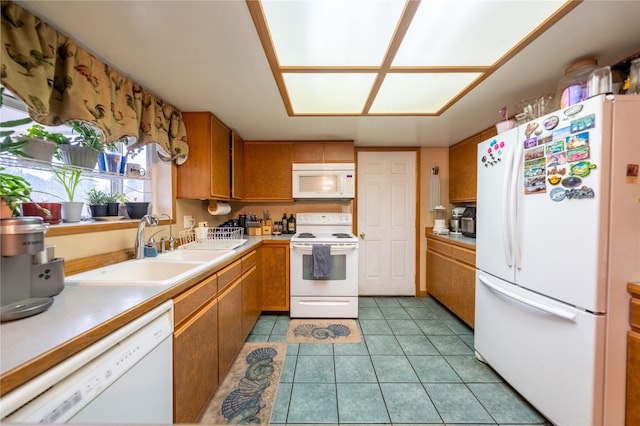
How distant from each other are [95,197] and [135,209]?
221 millimetres

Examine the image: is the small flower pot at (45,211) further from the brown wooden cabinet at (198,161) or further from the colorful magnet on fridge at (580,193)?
the colorful magnet on fridge at (580,193)

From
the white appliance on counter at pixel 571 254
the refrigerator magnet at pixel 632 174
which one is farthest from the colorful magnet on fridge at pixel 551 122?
the refrigerator magnet at pixel 632 174

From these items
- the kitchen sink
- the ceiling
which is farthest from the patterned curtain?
the kitchen sink

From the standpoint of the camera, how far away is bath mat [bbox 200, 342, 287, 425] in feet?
4.52

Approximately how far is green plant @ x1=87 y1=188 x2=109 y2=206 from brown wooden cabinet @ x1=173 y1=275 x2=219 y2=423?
33.8 inches

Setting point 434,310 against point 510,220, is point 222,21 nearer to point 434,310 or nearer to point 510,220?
point 510,220

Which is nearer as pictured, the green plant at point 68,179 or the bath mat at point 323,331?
the green plant at point 68,179

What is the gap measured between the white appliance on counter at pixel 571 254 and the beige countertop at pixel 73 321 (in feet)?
6.33

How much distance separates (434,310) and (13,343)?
3216 mm

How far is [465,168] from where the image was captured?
9.28 feet

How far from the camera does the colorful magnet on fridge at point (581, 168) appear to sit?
1108mm

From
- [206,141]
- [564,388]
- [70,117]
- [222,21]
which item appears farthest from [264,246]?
[564,388]

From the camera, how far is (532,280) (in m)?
1.37

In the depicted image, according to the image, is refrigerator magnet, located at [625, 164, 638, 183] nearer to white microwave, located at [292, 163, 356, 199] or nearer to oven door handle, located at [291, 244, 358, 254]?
oven door handle, located at [291, 244, 358, 254]
